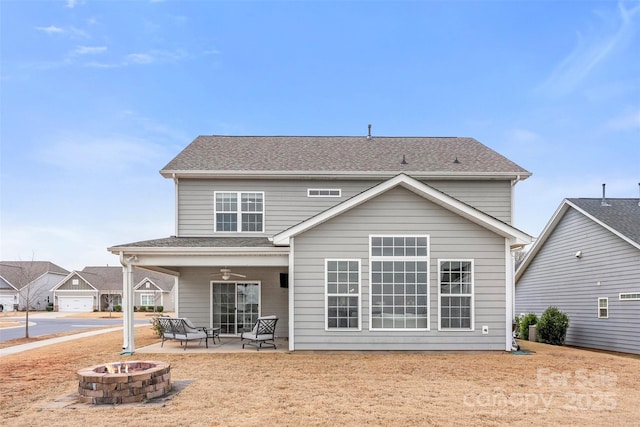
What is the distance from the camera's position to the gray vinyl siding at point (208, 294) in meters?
15.4

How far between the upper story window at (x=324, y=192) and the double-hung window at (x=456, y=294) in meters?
4.68

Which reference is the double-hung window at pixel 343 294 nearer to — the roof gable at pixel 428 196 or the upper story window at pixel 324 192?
the roof gable at pixel 428 196

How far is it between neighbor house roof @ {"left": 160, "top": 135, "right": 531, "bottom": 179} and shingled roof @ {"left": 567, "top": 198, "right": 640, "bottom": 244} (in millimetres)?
3599

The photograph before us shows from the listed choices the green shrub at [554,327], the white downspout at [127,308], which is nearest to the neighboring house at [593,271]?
the green shrub at [554,327]

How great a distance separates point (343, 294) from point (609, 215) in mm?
10850

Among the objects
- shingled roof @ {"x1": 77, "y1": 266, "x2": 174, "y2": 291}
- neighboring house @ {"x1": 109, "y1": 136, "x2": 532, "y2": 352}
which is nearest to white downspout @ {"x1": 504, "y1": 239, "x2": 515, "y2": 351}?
neighboring house @ {"x1": 109, "y1": 136, "x2": 532, "y2": 352}

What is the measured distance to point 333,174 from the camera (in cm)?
1545

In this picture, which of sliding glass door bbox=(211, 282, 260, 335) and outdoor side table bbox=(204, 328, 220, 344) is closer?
outdoor side table bbox=(204, 328, 220, 344)

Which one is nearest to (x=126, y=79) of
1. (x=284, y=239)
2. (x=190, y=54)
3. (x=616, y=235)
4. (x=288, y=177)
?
(x=190, y=54)

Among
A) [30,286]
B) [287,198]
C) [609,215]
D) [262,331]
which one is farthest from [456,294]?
[30,286]

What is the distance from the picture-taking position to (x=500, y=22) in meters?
16.9

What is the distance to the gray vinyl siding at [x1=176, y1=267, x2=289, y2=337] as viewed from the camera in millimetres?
15406

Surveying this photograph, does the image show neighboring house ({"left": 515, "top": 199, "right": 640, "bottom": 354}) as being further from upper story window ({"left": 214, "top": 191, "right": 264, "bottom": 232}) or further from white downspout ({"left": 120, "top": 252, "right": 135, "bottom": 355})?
white downspout ({"left": 120, "top": 252, "right": 135, "bottom": 355})

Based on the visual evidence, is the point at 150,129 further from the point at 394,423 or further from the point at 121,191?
the point at 394,423
